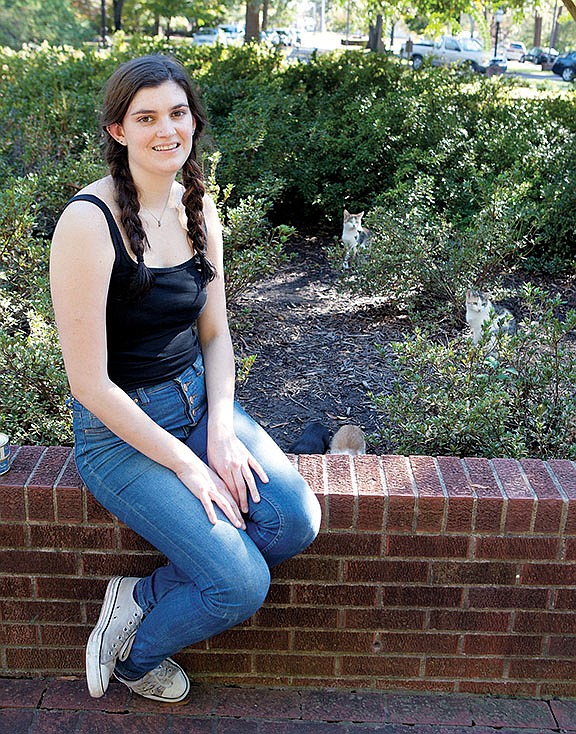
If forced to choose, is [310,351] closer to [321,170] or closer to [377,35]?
[321,170]

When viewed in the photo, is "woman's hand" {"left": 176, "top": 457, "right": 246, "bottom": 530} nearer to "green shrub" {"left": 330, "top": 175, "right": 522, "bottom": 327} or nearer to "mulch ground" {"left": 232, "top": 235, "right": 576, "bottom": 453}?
"mulch ground" {"left": 232, "top": 235, "right": 576, "bottom": 453}

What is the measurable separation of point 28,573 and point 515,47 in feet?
192

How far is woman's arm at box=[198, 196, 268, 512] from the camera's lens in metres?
2.36

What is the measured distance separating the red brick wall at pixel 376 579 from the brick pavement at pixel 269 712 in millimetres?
45

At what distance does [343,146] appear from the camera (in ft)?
24.5

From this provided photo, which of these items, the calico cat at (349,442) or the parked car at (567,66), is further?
the parked car at (567,66)

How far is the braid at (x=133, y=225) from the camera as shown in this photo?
2.33 meters

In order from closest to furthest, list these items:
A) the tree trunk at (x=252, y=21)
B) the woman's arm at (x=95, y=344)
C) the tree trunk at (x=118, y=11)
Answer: the woman's arm at (x=95, y=344) → the tree trunk at (x=252, y=21) → the tree trunk at (x=118, y=11)

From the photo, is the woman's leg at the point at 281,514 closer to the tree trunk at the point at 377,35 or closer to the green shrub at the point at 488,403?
the green shrub at the point at 488,403

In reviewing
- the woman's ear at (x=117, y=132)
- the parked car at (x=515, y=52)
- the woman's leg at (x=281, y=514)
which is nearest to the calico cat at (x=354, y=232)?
the woman's ear at (x=117, y=132)

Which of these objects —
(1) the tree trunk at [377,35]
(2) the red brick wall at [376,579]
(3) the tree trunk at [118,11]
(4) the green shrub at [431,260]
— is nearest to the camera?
(2) the red brick wall at [376,579]

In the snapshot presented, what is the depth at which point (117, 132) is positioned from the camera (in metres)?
2.42

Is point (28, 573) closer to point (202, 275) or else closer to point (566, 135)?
point (202, 275)

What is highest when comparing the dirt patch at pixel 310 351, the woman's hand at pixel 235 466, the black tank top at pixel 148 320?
the black tank top at pixel 148 320
